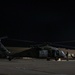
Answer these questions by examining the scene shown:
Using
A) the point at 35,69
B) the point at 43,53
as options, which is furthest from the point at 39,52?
the point at 35,69

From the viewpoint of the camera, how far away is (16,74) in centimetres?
2028

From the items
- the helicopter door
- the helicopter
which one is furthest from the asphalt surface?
the helicopter door

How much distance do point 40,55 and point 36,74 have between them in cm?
3960

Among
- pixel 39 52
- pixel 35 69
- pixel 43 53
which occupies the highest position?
pixel 35 69

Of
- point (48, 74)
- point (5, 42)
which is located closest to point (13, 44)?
point (5, 42)

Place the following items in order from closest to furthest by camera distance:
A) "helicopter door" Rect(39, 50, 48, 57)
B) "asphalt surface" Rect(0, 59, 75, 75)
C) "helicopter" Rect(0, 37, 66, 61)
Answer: "asphalt surface" Rect(0, 59, 75, 75)
"helicopter" Rect(0, 37, 66, 61)
"helicopter door" Rect(39, 50, 48, 57)

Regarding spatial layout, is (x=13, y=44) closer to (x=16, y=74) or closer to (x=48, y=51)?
(x=48, y=51)

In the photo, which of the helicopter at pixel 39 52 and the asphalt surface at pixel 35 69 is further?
the helicopter at pixel 39 52

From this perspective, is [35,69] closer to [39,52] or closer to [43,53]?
[43,53]

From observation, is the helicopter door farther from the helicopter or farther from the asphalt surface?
the asphalt surface

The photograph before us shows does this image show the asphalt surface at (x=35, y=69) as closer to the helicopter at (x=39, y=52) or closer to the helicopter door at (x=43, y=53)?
the helicopter at (x=39, y=52)

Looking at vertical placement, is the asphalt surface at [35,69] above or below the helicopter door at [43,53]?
above

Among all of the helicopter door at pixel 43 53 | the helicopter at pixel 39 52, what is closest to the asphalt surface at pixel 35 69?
the helicopter at pixel 39 52

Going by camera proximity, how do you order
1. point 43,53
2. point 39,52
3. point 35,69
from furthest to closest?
point 39,52, point 43,53, point 35,69
